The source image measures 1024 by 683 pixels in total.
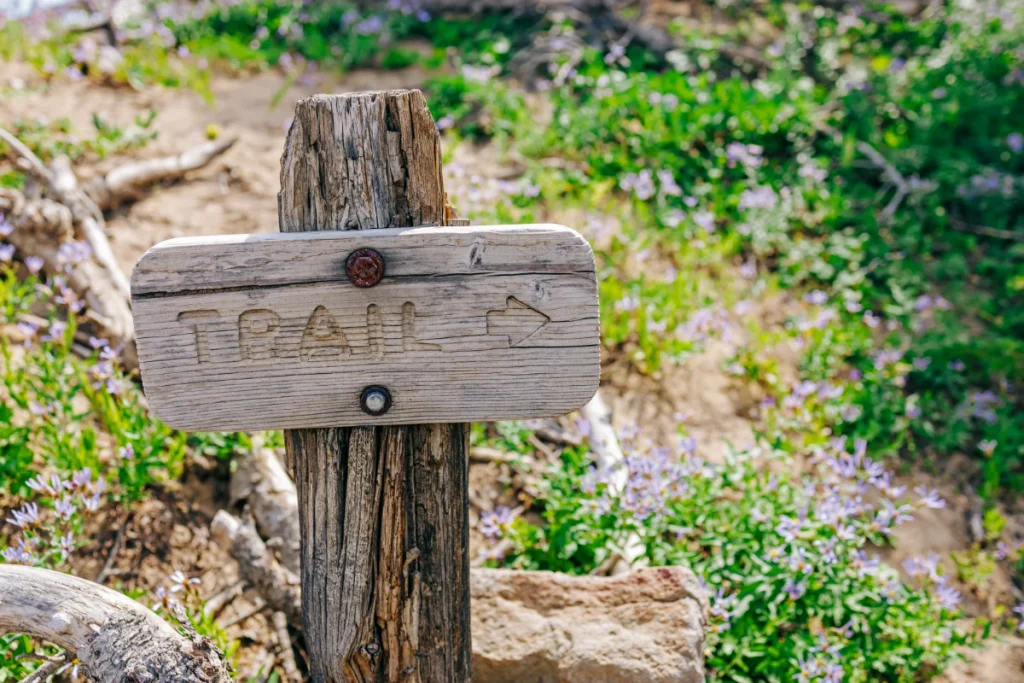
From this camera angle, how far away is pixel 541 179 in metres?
4.70

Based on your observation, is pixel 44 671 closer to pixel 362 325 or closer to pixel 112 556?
pixel 112 556

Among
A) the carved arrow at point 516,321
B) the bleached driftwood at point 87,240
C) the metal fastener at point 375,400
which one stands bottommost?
the bleached driftwood at point 87,240

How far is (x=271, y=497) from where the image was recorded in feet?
9.02

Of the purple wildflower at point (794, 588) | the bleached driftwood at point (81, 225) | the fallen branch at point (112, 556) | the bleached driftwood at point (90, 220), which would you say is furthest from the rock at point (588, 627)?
the bleached driftwood at point (90, 220)

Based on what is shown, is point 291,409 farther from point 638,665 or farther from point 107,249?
point 107,249

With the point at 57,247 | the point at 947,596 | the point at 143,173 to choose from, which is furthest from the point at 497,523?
the point at 143,173

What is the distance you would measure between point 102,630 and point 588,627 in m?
1.33

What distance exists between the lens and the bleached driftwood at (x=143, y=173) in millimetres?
4246

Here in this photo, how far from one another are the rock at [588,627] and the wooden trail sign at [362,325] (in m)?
0.99

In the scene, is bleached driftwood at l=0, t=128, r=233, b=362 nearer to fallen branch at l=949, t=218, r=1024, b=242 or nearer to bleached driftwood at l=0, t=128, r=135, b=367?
bleached driftwood at l=0, t=128, r=135, b=367

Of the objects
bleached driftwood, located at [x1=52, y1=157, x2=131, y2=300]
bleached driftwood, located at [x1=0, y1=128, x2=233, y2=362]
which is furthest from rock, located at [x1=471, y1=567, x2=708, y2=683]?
bleached driftwood, located at [x1=52, y1=157, x2=131, y2=300]

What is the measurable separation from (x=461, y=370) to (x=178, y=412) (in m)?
0.60

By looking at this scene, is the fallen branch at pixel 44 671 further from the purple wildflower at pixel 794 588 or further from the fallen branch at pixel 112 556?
the purple wildflower at pixel 794 588

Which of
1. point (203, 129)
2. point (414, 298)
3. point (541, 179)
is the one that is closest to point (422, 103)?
point (414, 298)
